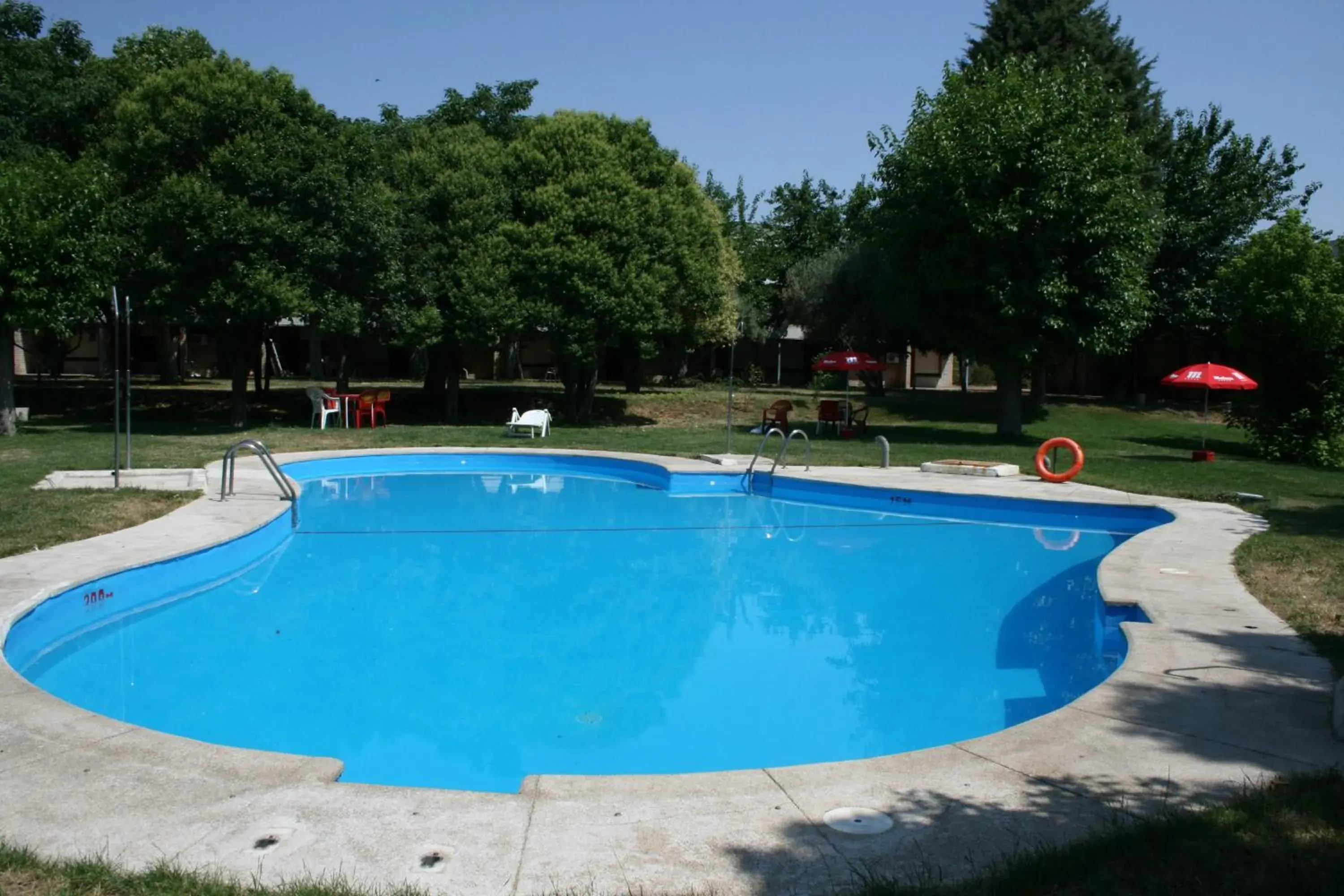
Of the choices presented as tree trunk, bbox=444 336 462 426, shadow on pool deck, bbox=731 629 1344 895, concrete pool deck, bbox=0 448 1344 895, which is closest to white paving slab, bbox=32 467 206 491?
concrete pool deck, bbox=0 448 1344 895

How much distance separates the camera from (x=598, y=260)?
76.5ft

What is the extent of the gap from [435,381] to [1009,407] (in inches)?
604

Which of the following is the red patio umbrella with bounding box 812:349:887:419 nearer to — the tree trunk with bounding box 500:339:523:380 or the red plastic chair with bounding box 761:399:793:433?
the red plastic chair with bounding box 761:399:793:433

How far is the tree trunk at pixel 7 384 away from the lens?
18922 millimetres

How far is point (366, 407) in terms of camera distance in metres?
24.2

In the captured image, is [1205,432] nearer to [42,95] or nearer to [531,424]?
[531,424]

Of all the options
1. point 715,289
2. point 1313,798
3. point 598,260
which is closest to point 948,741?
point 1313,798

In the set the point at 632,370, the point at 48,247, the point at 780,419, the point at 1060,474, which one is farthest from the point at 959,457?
the point at 632,370

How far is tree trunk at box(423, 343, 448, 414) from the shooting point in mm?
28734

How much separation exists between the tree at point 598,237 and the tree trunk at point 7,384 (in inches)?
393

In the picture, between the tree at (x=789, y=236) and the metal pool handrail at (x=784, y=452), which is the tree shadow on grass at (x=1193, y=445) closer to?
the metal pool handrail at (x=784, y=452)

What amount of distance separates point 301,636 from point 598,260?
52.8 feet

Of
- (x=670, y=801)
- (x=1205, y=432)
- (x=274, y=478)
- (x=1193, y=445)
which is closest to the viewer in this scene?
(x=670, y=801)

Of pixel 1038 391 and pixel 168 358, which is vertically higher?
pixel 1038 391
